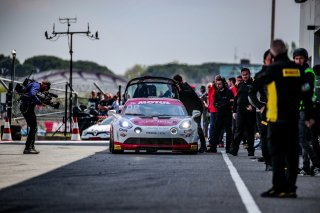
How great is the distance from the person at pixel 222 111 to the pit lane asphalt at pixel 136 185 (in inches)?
141

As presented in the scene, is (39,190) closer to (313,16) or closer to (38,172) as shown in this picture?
Answer: (38,172)

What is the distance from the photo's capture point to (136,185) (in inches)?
494

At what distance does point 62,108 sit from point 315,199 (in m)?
34.6

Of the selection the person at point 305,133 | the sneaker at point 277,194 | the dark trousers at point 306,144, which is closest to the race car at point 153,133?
the dark trousers at point 306,144

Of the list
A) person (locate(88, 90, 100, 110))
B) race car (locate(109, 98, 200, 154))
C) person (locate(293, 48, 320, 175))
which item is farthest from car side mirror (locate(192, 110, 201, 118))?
person (locate(88, 90, 100, 110))

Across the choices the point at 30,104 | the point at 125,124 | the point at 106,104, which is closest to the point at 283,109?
the point at 30,104

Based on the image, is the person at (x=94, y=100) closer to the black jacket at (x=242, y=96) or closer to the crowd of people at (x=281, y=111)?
the crowd of people at (x=281, y=111)

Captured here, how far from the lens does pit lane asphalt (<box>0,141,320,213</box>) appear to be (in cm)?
1007

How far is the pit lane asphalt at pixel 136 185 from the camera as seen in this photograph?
10.1 metres

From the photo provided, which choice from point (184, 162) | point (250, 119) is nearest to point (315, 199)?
point (184, 162)

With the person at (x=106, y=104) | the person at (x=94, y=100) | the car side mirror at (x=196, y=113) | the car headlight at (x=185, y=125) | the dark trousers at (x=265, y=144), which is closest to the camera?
the dark trousers at (x=265, y=144)

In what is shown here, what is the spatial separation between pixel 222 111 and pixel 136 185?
1070 cm

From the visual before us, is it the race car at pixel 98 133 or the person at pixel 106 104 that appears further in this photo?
the person at pixel 106 104

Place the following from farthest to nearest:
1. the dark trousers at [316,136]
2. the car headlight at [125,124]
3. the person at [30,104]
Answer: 1. the car headlight at [125,124]
2. the person at [30,104]
3. the dark trousers at [316,136]
